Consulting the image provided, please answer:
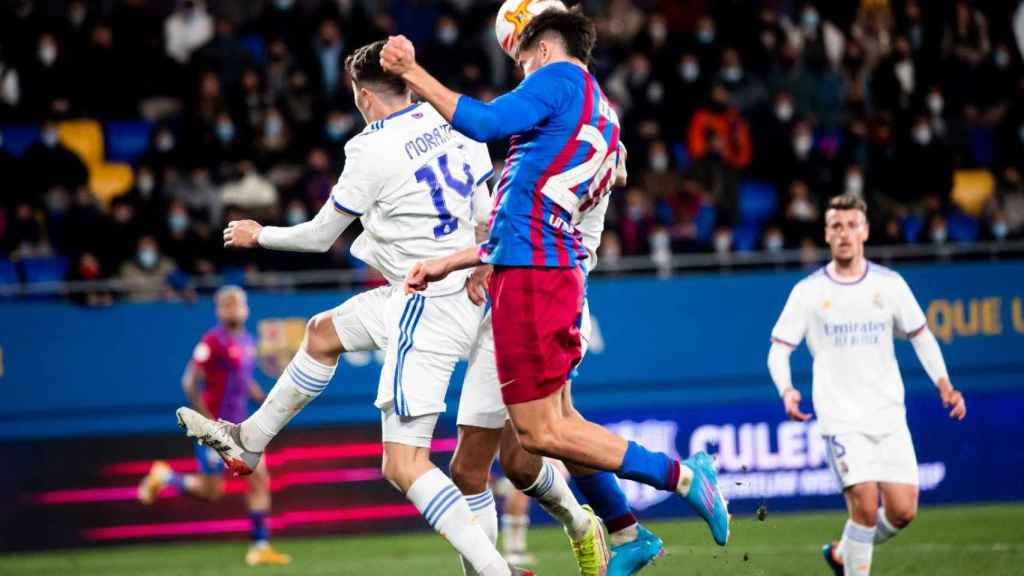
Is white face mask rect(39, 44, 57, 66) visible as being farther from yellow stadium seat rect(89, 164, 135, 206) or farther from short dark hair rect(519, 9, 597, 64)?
short dark hair rect(519, 9, 597, 64)

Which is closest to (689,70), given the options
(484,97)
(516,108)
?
(484,97)

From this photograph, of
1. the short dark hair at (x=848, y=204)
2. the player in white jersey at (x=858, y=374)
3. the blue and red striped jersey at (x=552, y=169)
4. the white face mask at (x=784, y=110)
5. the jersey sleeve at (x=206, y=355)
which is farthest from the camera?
the white face mask at (x=784, y=110)

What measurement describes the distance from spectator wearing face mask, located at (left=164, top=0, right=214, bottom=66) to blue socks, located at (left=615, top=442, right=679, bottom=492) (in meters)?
12.2

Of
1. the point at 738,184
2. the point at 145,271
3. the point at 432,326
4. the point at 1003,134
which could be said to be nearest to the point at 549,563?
the point at 432,326

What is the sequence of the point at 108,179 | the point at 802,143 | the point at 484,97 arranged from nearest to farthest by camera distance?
1. the point at 484,97
2. the point at 108,179
3. the point at 802,143

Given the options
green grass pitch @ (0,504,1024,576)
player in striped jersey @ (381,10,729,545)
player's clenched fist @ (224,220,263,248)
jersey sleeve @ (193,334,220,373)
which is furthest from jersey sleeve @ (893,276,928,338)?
jersey sleeve @ (193,334,220,373)

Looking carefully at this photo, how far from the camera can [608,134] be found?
6641mm

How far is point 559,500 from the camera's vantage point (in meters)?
7.49

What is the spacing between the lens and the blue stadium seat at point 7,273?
15.1 m

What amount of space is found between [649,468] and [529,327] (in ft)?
2.74

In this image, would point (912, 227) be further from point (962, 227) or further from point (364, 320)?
point (364, 320)

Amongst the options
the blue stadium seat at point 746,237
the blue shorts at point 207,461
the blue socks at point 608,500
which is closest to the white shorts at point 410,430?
the blue socks at point 608,500

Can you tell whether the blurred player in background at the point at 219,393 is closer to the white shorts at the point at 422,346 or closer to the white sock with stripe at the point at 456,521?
the white shorts at the point at 422,346

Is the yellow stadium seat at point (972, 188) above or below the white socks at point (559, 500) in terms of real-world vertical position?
above
